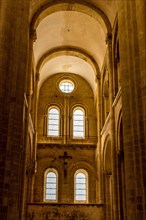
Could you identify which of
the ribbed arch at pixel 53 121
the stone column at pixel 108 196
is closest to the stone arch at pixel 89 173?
the ribbed arch at pixel 53 121

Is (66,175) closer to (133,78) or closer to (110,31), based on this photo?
(110,31)

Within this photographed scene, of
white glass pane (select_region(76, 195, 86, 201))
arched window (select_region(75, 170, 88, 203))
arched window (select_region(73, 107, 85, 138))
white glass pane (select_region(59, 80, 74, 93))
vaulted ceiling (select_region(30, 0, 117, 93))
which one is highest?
vaulted ceiling (select_region(30, 0, 117, 93))

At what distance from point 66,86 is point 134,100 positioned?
55.0 feet

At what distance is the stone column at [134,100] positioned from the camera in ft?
38.2

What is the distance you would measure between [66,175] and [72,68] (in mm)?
8682

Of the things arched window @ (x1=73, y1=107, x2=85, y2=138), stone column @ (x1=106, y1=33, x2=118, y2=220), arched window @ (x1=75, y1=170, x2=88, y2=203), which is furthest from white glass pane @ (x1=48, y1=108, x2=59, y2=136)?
stone column @ (x1=106, y1=33, x2=118, y2=220)

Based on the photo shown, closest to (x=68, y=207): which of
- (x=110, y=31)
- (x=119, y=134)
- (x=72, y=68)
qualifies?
(x=119, y=134)

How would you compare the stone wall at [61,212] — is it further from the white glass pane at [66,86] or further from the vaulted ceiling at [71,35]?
the white glass pane at [66,86]

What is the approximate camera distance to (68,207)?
19.8m

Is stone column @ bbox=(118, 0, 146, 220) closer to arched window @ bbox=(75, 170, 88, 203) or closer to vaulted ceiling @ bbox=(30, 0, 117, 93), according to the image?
vaulted ceiling @ bbox=(30, 0, 117, 93)

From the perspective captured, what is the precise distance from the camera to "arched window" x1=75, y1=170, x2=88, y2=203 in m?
25.3

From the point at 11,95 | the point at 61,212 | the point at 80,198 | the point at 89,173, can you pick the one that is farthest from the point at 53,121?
A: the point at 11,95

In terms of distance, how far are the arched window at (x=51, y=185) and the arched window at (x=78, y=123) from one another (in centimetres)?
349

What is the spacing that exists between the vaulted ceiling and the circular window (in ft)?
3.25
